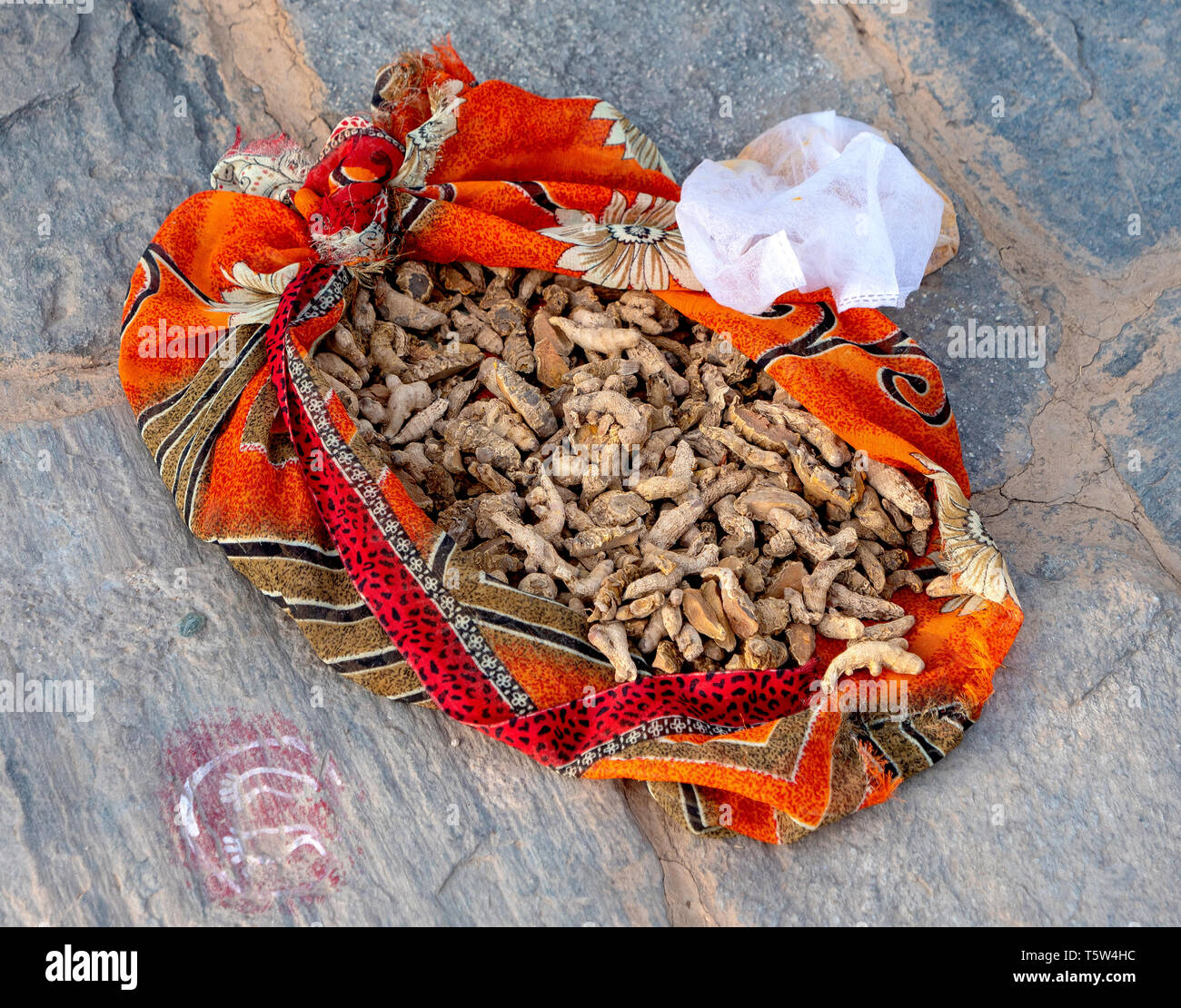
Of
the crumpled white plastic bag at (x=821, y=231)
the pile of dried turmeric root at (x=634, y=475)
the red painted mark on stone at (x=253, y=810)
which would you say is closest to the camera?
the red painted mark on stone at (x=253, y=810)

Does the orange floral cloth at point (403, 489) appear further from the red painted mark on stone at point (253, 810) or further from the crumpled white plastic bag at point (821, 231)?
the red painted mark on stone at point (253, 810)

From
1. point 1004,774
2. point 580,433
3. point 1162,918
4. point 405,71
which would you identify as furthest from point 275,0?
point 1162,918

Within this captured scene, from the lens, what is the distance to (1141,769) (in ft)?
5.66

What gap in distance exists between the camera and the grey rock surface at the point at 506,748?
64.0 inches

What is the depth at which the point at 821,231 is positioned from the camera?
212 centimetres

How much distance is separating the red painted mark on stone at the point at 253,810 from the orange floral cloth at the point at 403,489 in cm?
19

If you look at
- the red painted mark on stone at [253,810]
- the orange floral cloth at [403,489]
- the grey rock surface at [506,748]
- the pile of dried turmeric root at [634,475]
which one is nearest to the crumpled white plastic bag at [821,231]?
the orange floral cloth at [403,489]

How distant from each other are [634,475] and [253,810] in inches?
36.8

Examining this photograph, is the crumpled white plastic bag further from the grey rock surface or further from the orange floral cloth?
the grey rock surface

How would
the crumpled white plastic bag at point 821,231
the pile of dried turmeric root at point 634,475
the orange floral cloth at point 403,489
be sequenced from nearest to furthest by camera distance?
the orange floral cloth at point 403,489
the pile of dried turmeric root at point 634,475
the crumpled white plastic bag at point 821,231

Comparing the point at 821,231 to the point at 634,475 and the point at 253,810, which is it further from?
the point at 253,810

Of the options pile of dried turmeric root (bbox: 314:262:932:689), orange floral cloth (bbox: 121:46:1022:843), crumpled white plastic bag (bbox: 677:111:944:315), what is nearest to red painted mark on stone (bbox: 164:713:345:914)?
orange floral cloth (bbox: 121:46:1022:843)

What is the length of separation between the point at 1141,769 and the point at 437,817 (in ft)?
4.04

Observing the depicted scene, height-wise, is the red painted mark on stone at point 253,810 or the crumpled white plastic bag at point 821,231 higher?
the crumpled white plastic bag at point 821,231
